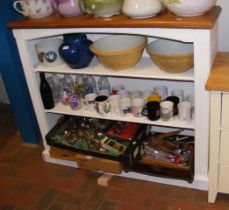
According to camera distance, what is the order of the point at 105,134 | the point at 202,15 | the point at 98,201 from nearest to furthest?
the point at 202,15
the point at 98,201
the point at 105,134

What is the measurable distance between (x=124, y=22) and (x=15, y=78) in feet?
3.19

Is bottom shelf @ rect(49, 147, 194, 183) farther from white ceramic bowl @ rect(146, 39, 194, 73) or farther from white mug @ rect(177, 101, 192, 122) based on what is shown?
white ceramic bowl @ rect(146, 39, 194, 73)

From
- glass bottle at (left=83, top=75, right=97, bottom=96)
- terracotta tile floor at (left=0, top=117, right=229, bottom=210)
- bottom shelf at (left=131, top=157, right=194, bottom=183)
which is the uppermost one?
glass bottle at (left=83, top=75, right=97, bottom=96)

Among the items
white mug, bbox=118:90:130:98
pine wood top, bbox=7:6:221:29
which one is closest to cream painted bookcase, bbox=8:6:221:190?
pine wood top, bbox=7:6:221:29

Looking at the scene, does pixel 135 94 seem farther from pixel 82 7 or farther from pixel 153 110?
pixel 82 7

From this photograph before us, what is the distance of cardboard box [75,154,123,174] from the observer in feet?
5.87

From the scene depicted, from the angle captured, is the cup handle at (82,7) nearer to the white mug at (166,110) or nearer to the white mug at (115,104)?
the white mug at (115,104)

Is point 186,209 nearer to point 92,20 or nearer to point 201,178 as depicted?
point 201,178

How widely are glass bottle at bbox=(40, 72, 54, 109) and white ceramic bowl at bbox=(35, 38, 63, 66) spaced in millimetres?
120

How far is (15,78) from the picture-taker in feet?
6.76

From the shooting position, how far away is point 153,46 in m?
1.66

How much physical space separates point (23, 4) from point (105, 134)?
34.9 inches

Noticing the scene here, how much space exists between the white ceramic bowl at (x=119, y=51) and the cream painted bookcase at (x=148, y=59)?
5cm

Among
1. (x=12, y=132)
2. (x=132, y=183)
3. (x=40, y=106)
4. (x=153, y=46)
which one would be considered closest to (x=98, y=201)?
(x=132, y=183)
